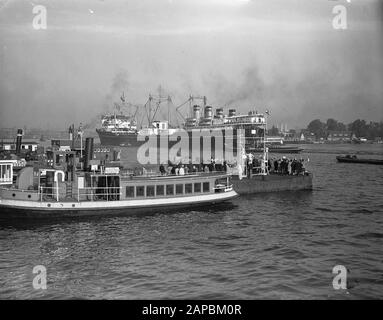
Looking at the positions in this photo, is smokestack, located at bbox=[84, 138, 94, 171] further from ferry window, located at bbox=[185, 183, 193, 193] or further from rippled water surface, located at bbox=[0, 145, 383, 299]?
ferry window, located at bbox=[185, 183, 193, 193]

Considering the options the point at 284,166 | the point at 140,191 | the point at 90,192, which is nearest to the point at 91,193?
the point at 90,192

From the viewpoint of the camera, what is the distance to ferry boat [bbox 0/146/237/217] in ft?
88.3

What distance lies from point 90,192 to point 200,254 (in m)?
11.7

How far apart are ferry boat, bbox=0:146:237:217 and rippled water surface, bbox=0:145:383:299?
866 mm

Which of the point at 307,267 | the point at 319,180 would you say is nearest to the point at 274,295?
the point at 307,267

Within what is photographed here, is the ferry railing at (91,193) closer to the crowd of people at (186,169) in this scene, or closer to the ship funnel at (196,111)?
the crowd of people at (186,169)

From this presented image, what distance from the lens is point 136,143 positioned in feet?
516

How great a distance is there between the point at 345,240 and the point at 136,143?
13812 cm

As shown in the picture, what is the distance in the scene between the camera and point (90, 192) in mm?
28469

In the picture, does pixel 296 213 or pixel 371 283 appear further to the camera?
pixel 296 213

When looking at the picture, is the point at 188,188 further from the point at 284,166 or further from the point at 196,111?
the point at 196,111

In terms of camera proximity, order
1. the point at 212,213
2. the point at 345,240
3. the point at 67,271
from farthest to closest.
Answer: the point at 212,213 → the point at 345,240 → the point at 67,271

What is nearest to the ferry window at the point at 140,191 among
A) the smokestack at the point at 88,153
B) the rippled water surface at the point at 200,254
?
the rippled water surface at the point at 200,254
